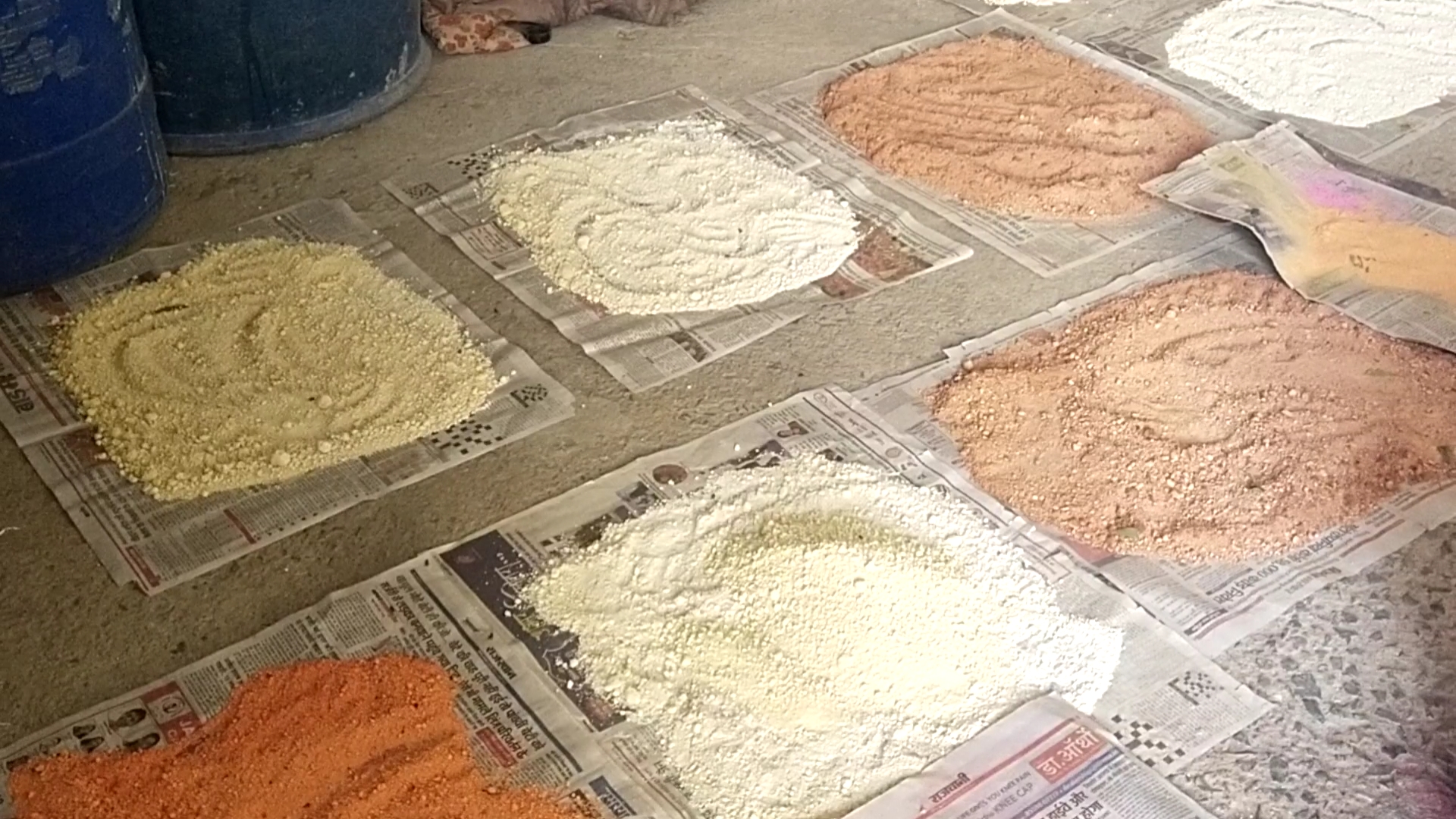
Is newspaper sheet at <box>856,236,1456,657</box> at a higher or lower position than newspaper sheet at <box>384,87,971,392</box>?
lower

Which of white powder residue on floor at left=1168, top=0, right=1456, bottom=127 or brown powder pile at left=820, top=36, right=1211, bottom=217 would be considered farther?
white powder residue on floor at left=1168, top=0, right=1456, bottom=127

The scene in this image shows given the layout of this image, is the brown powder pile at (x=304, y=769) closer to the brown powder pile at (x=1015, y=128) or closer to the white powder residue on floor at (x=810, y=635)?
the white powder residue on floor at (x=810, y=635)

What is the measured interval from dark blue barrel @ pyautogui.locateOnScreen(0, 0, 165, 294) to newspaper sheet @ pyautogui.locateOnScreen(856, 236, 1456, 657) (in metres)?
1.16

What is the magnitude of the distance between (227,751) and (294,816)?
11cm

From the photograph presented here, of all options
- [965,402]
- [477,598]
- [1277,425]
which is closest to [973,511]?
[965,402]

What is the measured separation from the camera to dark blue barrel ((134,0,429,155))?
2256 millimetres

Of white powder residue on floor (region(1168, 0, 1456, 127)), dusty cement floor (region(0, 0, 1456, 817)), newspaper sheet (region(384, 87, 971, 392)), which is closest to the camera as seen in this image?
dusty cement floor (region(0, 0, 1456, 817))

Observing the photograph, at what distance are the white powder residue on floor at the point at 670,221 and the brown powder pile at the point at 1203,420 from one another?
0.37 metres

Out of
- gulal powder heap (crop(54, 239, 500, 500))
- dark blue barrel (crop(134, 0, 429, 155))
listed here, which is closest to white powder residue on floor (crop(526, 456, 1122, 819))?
gulal powder heap (crop(54, 239, 500, 500))

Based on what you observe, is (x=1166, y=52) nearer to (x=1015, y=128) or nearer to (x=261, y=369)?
(x=1015, y=128)

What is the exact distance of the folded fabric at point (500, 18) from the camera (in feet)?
8.82

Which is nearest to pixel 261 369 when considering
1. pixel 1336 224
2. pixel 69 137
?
pixel 69 137

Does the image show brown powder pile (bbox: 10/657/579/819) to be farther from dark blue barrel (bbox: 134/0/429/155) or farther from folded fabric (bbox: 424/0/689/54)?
folded fabric (bbox: 424/0/689/54)

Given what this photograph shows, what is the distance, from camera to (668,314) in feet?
6.63
